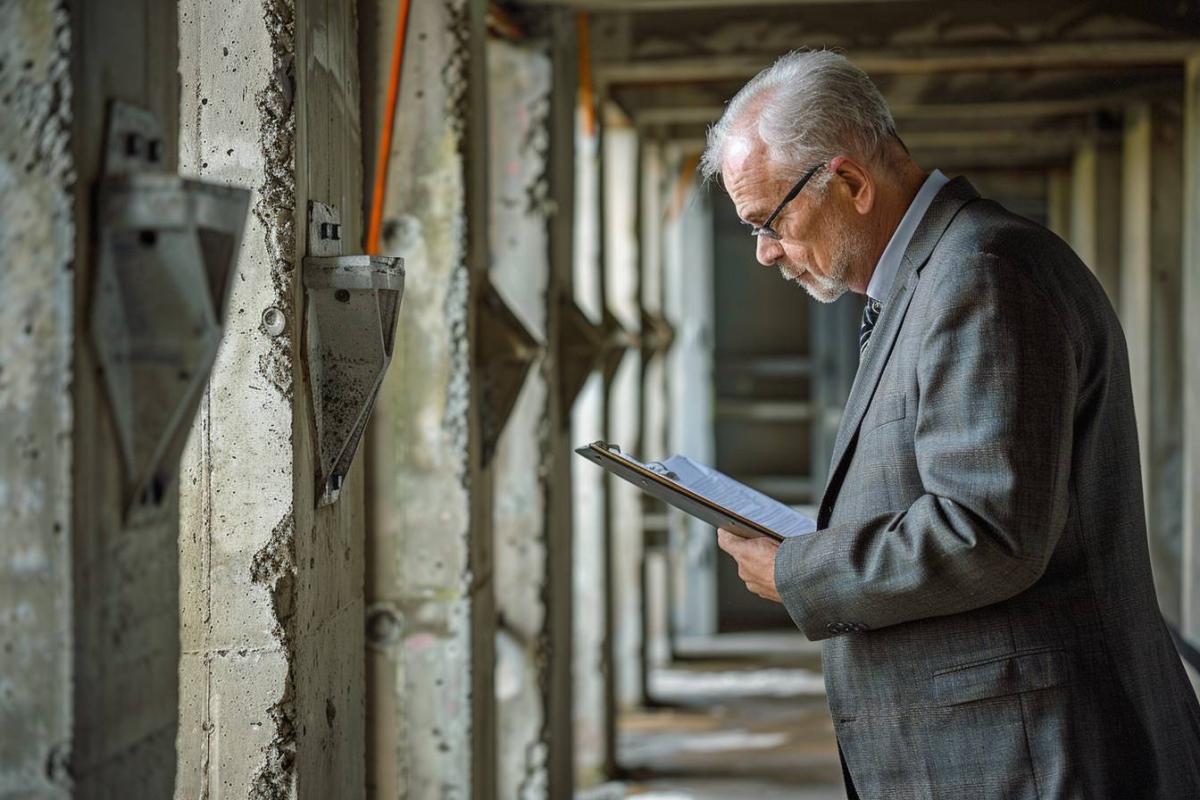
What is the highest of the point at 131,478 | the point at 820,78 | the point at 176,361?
the point at 820,78

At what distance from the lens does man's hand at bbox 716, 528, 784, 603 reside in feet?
7.14

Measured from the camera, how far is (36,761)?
4.67 ft

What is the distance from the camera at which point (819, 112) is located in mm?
2230

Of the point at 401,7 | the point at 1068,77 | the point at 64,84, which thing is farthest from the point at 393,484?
the point at 1068,77

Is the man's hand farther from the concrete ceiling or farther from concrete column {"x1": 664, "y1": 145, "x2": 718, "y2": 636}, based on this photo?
concrete column {"x1": 664, "y1": 145, "x2": 718, "y2": 636}

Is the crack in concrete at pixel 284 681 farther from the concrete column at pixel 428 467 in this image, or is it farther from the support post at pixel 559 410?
the support post at pixel 559 410

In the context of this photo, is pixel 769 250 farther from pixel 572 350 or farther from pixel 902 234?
pixel 572 350

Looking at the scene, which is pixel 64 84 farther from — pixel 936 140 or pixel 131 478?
pixel 936 140

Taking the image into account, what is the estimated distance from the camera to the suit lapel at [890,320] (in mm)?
2143

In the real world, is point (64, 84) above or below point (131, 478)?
above

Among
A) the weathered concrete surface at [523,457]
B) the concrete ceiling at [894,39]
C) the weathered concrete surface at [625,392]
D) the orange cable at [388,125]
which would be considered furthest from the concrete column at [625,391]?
the orange cable at [388,125]

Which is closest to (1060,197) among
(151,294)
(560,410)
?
(560,410)

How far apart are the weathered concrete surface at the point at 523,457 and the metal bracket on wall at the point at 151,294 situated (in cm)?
295

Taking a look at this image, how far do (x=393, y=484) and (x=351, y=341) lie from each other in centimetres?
121
